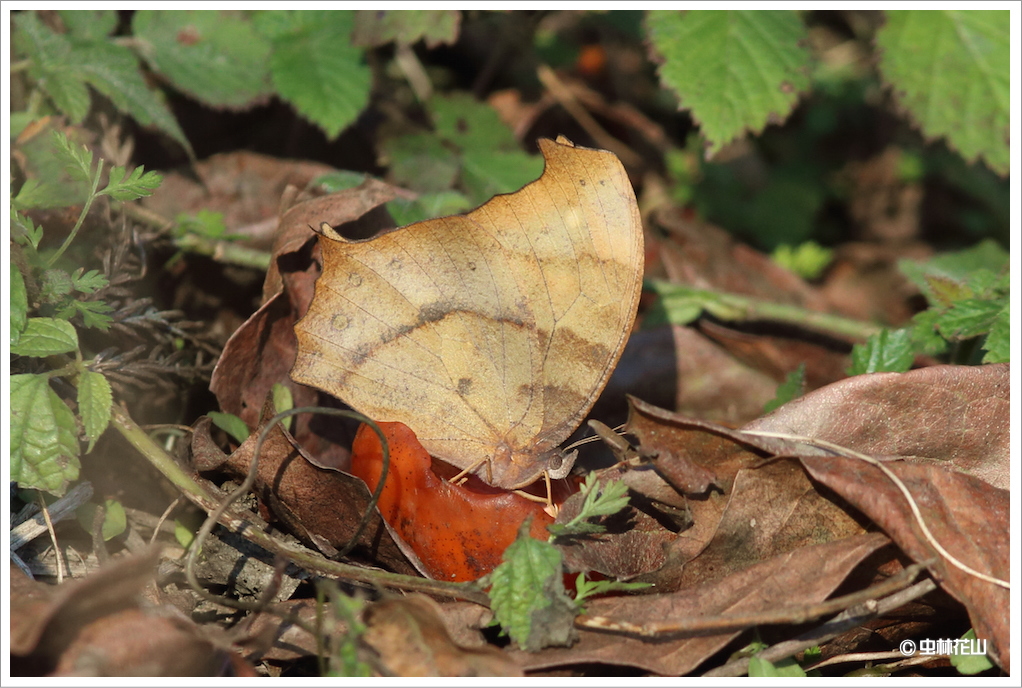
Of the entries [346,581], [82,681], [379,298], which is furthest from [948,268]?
[82,681]

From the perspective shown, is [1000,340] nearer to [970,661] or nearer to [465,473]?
[970,661]

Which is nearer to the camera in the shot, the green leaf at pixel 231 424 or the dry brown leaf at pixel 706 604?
the dry brown leaf at pixel 706 604

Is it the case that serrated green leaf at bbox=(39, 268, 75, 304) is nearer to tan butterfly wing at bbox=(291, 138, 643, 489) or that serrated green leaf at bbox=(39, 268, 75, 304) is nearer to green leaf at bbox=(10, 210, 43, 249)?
green leaf at bbox=(10, 210, 43, 249)

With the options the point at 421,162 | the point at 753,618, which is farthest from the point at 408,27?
the point at 753,618

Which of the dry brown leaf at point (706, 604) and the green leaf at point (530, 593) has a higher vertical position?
the green leaf at point (530, 593)

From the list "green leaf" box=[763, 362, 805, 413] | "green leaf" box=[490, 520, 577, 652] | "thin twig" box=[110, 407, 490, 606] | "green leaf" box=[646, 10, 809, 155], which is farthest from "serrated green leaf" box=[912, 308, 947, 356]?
"thin twig" box=[110, 407, 490, 606]

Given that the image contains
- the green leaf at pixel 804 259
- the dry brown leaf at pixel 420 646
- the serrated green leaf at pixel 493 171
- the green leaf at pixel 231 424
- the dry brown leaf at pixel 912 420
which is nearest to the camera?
the dry brown leaf at pixel 420 646

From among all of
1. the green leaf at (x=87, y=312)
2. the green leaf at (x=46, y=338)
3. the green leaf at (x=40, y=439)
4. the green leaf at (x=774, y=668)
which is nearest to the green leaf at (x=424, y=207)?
the green leaf at (x=87, y=312)

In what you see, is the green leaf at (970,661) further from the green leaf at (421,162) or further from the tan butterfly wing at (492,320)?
the green leaf at (421,162)
